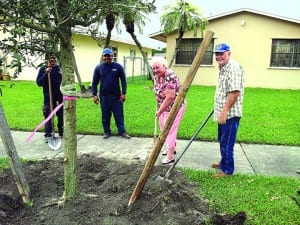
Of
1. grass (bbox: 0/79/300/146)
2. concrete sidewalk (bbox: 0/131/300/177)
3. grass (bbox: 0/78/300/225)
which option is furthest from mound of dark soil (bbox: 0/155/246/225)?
grass (bbox: 0/79/300/146)

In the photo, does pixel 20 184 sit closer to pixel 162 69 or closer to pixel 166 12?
pixel 162 69

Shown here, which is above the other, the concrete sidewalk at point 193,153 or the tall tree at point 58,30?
the tall tree at point 58,30

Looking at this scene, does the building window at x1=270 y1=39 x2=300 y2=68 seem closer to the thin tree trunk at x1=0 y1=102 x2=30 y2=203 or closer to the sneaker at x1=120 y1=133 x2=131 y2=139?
the sneaker at x1=120 y1=133 x2=131 y2=139

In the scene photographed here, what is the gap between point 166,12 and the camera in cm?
1611

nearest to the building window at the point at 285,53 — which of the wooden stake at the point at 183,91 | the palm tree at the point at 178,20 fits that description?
the palm tree at the point at 178,20

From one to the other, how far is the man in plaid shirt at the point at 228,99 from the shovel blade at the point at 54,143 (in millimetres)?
2985

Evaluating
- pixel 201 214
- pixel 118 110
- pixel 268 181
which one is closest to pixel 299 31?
pixel 118 110

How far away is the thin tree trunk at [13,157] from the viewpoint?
3482 millimetres

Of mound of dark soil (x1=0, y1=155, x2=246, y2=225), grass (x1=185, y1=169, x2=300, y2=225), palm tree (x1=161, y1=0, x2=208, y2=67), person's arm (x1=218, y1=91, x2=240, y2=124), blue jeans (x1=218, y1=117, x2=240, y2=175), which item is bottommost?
grass (x1=185, y1=169, x2=300, y2=225)

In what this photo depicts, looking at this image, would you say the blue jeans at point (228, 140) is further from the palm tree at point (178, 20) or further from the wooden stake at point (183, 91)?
the palm tree at point (178, 20)

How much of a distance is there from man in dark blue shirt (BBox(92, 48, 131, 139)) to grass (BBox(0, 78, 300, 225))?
44cm

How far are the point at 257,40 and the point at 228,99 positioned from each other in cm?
1534

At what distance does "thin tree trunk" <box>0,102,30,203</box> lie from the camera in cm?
348

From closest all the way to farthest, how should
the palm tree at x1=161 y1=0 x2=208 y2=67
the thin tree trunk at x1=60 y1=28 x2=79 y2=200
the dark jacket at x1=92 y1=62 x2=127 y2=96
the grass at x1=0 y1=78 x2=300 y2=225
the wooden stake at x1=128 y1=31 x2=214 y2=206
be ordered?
the wooden stake at x1=128 y1=31 x2=214 y2=206, the thin tree trunk at x1=60 y1=28 x2=79 y2=200, the grass at x1=0 y1=78 x2=300 y2=225, the dark jacket at x1=92 y1=62 x2=127 y2=96, the palm tree at x1=161 y1=0 x2=208 y2=67
